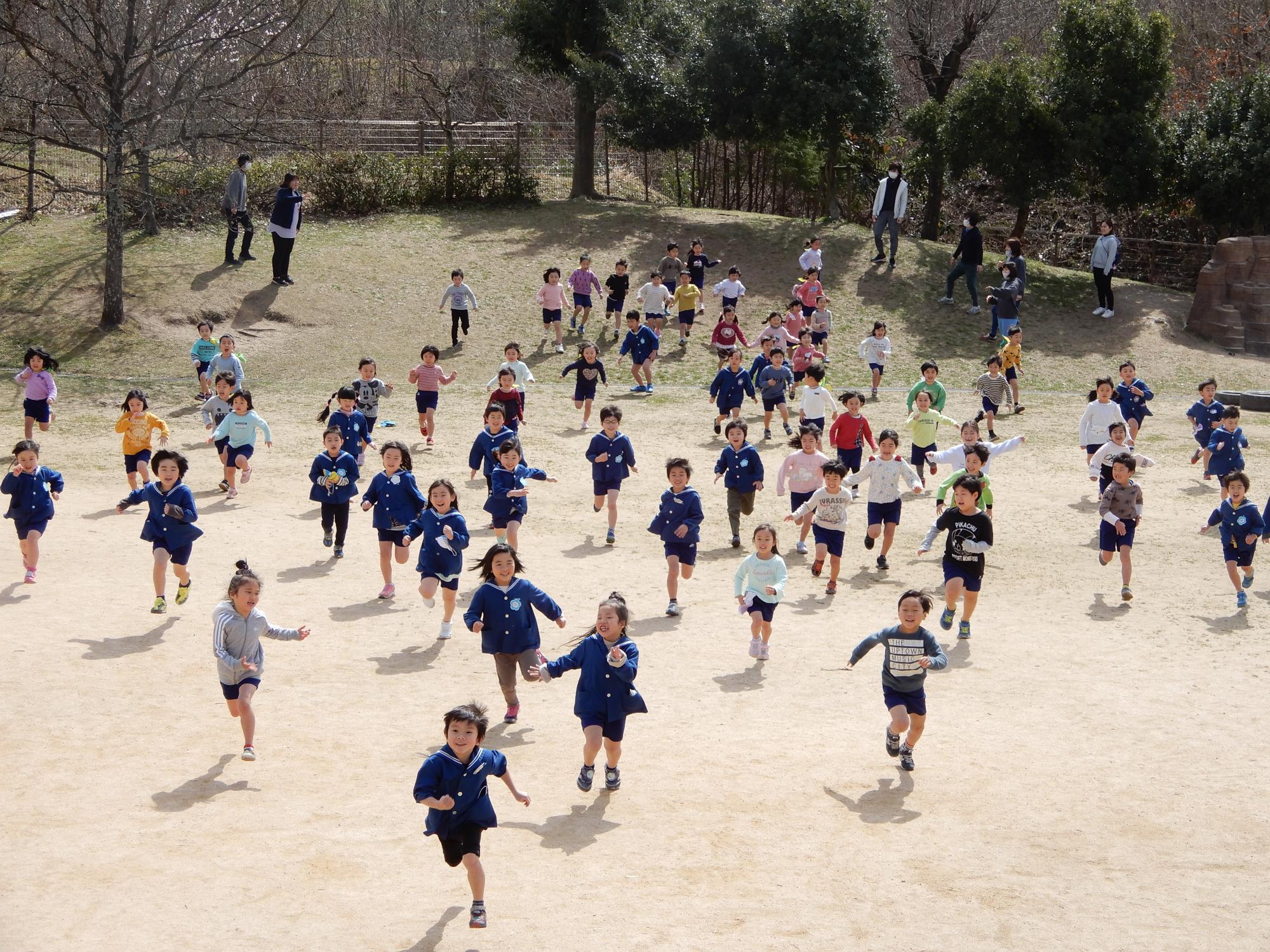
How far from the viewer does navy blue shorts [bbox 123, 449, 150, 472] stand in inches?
601

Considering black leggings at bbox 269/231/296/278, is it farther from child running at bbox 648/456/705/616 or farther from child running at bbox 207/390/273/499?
child running at bbox 648/456/705/616

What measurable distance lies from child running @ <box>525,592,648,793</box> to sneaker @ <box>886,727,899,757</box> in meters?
1.89

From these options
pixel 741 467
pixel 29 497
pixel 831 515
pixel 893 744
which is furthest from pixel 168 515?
pixel 893 744

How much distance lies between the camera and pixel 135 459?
50.3ft

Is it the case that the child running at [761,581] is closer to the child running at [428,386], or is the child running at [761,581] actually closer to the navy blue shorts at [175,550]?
the navy blue shorts at [175,550]

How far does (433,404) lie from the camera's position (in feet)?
60.2

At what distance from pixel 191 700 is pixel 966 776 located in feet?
19.1

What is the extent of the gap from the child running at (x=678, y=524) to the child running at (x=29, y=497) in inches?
228

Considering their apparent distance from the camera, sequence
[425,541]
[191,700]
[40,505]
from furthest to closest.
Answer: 1. [40,505]
2. [425,541]
3. [191,700]

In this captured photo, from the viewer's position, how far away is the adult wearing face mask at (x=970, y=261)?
1026 inches

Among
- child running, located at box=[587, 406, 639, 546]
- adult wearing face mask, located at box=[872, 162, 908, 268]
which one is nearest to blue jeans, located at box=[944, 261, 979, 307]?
adult wearing face mask, located at box=[872, 162, 908, 268]

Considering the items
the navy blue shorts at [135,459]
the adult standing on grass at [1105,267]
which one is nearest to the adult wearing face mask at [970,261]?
the adult standing on grass at [1105,267]

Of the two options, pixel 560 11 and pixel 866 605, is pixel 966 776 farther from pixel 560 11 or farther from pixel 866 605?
pixel 560 11

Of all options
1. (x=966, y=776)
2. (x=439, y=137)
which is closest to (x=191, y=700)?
(x=966, y=776)
